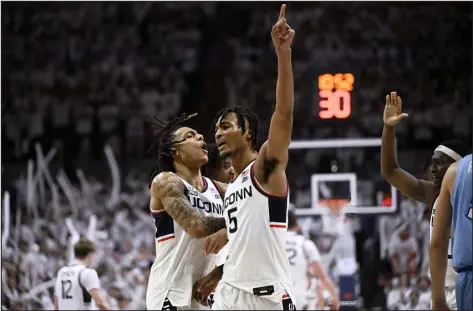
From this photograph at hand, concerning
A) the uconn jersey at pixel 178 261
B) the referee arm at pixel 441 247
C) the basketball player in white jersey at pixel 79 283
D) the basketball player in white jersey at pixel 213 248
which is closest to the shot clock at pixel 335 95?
the basketball player in white jersey at pixel 79 283

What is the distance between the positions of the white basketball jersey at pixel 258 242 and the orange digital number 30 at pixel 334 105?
7.78m

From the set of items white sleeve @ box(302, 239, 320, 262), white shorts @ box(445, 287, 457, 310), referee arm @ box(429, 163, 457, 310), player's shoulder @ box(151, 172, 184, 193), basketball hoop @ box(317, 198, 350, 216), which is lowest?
white sleeve @ box(302, 239, 320, 262)

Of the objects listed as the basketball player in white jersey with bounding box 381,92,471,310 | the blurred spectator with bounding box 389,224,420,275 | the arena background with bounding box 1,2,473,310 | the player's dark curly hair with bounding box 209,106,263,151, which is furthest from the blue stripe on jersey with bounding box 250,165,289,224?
the blurred spectator with bounding box 389,224,420,275

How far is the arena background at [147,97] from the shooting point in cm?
1459

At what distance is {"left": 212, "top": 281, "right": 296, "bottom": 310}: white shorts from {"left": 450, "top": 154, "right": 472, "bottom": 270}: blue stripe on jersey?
1.05 metres

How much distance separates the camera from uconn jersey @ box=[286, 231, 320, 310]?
34.4 ft

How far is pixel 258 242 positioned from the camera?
4.95 m

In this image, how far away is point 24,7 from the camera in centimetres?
1653

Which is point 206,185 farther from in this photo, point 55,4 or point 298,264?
point 55,4

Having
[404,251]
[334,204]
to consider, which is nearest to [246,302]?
[334,204]

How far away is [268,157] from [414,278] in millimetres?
9558

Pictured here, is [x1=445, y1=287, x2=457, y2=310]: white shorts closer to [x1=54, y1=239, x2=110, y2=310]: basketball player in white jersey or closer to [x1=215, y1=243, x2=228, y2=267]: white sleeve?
[x1=215, y1=243, x2=228, y2=267]: white sleeve

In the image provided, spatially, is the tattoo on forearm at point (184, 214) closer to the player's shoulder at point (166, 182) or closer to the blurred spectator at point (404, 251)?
the player's shoulder at point (166, 182)

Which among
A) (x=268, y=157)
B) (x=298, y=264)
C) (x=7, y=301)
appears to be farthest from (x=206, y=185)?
(x=7, y=301)
